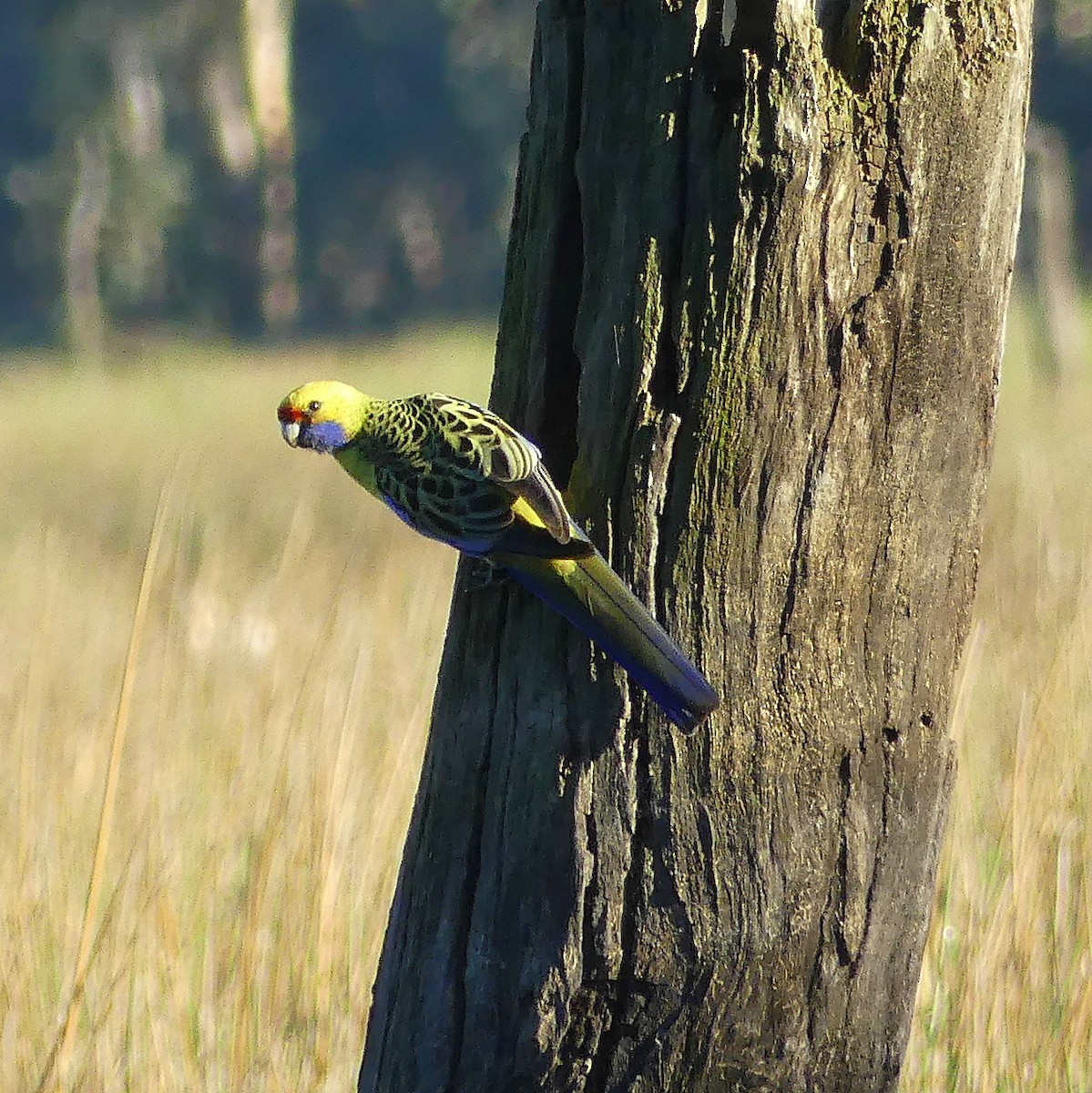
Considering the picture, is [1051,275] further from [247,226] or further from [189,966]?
[247,226]

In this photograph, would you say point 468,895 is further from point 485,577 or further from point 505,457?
point 505,457

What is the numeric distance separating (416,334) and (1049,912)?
3603cm

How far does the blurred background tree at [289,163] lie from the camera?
127ft

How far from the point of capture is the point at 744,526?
1783 mm

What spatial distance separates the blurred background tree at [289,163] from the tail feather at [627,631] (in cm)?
2989

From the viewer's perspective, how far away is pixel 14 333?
47250mm

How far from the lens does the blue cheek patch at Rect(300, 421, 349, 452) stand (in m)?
2.78

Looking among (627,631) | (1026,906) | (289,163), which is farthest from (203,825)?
(289,163)

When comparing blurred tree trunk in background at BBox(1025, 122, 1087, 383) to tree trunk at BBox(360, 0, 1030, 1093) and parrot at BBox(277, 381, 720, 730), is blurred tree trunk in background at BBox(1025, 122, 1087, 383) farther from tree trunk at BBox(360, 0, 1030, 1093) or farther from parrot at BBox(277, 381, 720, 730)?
tree trunk at BBox(360, 0, 1030, 1093)

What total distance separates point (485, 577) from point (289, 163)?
31505mm

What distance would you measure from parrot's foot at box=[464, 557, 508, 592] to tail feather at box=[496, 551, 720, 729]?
13 centimetres

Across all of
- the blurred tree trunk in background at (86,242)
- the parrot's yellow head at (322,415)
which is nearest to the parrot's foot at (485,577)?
the parrot's yellow head at (322,415)

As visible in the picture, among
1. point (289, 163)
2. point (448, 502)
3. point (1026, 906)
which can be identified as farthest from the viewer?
point (289, 163)

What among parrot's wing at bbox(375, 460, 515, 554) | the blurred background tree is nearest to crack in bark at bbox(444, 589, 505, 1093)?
parrot's wing at bbox(375, 460, 515, 554)
